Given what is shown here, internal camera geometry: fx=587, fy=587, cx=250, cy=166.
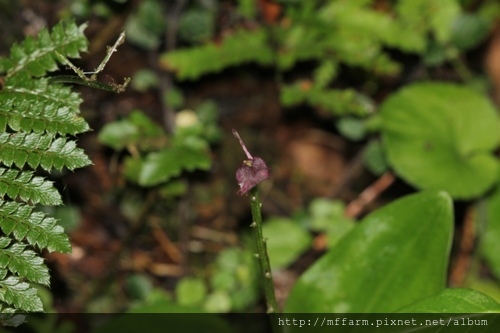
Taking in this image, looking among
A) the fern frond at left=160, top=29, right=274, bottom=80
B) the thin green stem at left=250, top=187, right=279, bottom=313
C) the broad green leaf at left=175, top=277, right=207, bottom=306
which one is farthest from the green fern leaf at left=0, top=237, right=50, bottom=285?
the fern frond at left=160, top=29, right=274, bottom=80

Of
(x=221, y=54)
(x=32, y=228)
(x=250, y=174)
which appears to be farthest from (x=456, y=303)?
(x=221, y=54)

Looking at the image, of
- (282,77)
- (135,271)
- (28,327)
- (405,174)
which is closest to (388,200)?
(405,174)

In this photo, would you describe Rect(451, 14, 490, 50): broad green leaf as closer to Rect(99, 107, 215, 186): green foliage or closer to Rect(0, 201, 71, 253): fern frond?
Rect(99, 107, 215, 186): green foliage

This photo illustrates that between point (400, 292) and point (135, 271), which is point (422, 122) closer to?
point (400, 292)

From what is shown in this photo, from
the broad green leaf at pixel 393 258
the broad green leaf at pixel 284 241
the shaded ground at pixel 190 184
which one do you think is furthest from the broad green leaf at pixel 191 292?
the broad green leaf at pixel 393 258

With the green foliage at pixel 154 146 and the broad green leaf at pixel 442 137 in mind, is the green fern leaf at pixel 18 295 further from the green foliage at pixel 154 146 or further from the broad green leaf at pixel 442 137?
the broad green leaf at pixel 442 137

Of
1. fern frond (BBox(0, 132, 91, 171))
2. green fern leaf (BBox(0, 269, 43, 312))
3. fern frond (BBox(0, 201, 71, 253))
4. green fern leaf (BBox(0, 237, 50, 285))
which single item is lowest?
green fern leaf (BBox(0, 269, 43, 312))

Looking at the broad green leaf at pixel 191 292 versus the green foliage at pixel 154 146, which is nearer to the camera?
the green foliage at pixel 154 146
